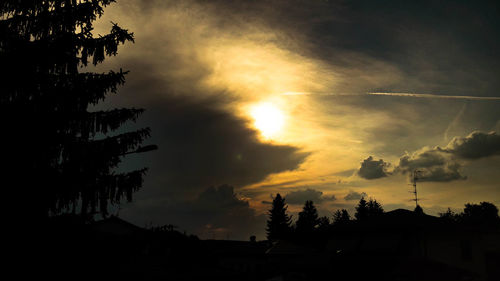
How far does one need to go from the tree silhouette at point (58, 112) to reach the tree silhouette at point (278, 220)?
9879 cm

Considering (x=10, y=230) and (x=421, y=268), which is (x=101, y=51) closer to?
(x=10, y=230)

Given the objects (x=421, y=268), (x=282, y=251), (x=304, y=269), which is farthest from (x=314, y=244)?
(x=421, y=268)

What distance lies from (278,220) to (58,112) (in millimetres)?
103223

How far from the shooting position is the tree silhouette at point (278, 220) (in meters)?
107

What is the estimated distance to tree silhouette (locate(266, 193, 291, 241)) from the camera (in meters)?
107

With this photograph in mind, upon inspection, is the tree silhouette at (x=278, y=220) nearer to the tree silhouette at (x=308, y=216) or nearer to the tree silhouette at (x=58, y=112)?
the tree silhouette at (x=308, y=216)

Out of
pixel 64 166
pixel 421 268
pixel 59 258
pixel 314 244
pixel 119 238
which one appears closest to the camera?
pixel 59 258

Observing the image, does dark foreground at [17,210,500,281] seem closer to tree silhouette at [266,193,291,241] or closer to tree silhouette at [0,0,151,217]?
tree silhouette at [0,0,151,217]

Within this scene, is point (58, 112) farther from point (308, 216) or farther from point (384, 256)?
point (308, 216)

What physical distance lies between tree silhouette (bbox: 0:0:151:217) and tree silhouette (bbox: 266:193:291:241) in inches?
3889

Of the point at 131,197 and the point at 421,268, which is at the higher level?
the point at 131,197

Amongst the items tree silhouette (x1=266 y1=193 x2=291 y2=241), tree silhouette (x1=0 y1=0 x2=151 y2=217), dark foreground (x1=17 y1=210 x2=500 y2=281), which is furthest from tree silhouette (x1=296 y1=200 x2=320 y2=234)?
tree silhouette (x1=0 y1=0 x2=151 y2=217)

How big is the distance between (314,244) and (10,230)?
85.4 m

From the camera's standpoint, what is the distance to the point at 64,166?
373 inches
